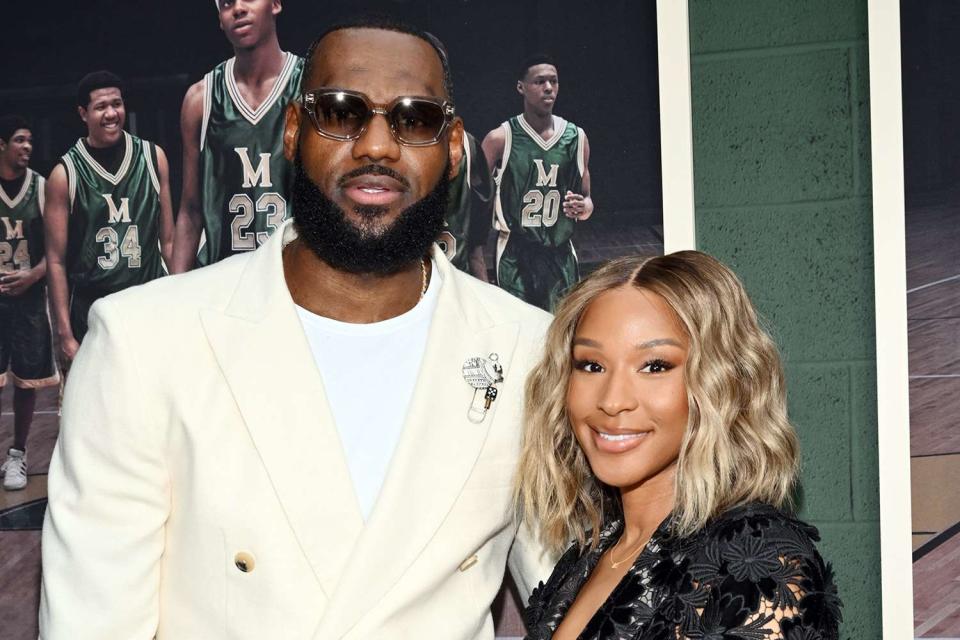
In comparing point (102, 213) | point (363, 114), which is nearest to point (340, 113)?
point (363, 114)

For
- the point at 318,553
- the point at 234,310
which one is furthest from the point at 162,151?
the point at 318,553

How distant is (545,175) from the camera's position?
253 centimetres

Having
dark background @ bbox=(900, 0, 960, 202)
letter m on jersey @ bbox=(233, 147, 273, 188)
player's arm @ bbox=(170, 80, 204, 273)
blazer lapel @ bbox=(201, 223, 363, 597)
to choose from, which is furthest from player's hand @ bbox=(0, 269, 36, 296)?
dark background @ bbox=(900, 0, 960, 202)

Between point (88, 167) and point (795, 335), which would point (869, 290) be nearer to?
point (795, 335)

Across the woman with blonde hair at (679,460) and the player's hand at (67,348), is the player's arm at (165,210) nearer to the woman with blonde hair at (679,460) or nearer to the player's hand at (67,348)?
the player's hand at (67,348)

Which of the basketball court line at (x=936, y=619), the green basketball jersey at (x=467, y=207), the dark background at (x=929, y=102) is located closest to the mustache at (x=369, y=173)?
the green basketball jersey at (x=467, y=207)

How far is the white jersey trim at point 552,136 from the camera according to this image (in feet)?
8.23

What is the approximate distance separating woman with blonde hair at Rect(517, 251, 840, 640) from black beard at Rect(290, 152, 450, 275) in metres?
0.32

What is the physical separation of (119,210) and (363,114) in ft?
2.97

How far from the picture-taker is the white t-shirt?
2.03m

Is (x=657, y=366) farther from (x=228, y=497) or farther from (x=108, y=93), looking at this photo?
(x=108, y=93)

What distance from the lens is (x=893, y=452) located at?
2.34m

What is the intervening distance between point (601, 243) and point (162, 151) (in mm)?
1068

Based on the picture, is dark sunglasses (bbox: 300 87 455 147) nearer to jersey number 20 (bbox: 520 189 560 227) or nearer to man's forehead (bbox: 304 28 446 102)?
man's forehead (bbox: 304 28 446 102)
